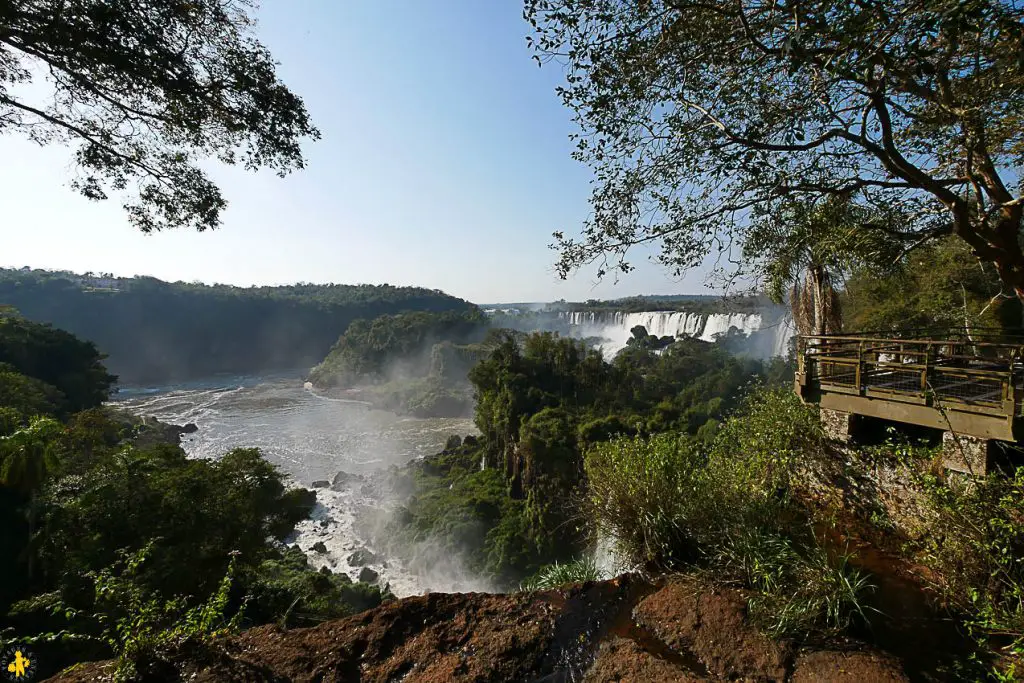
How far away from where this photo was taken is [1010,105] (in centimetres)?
446

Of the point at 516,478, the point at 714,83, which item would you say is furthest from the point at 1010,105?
the point at 516,478

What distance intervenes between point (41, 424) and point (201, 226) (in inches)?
203

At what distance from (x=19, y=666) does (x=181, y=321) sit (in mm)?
94897

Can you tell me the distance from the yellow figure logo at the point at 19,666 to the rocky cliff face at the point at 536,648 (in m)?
1.18

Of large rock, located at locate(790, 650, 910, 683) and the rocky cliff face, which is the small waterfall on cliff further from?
large rock, located at locate(790, 650, 910, 683)

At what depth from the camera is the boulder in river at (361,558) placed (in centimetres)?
2002

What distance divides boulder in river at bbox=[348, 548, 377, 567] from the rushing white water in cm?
2859

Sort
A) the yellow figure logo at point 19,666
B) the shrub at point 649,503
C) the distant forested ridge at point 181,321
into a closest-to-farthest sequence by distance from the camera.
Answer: the yellow figure logo at point 19,666 → the shrub at point 649,503 → the distant forested ridge at point 181,321

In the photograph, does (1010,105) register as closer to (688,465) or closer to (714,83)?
(714,83)

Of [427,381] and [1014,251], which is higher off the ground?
[1014,251]

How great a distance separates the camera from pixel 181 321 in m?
79.0

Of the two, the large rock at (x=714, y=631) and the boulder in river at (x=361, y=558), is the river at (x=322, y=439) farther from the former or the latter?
the large rock at (x=714, y=631)

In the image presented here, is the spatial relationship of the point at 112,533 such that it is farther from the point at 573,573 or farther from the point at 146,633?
the point at 573,573

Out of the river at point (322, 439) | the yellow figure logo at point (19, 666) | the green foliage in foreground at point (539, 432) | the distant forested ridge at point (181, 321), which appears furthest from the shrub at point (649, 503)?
the distant forested ridge at point (181, 321)
